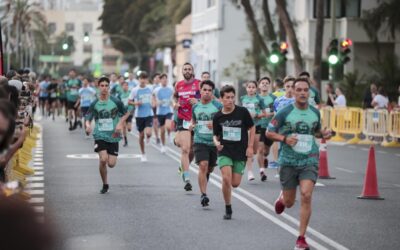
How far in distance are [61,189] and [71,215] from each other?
11.9 ft

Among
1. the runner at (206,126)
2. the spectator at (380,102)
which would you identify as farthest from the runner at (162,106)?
the runner at (206,126)

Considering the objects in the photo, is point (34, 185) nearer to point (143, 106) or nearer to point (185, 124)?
point (185, 124)

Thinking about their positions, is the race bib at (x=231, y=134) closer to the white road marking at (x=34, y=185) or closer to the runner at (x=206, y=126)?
the runner at (x=206, y=126)

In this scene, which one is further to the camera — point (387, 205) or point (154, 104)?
point (154, 104)

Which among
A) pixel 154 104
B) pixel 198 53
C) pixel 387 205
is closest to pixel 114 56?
pixel 198 53

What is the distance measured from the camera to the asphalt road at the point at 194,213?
1199 cm

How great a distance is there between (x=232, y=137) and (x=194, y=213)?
3.59 ft

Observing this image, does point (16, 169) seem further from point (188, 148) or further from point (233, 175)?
point (233, 175)

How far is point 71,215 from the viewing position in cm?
1430

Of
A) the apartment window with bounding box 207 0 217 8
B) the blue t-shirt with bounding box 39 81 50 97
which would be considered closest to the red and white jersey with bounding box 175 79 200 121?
the blue t-shirt with bounding box 39 81 50 97

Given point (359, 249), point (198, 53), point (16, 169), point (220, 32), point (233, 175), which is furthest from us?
point (198, 53)

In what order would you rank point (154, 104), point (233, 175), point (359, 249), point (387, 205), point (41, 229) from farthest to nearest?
point (154, 104) < point (387, 205) < point (233, 175) < point (359, 249) < point (41, 229)

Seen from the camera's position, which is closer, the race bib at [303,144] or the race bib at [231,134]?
the race bib at [303,144]

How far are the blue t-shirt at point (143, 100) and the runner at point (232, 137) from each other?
39.6 ft
